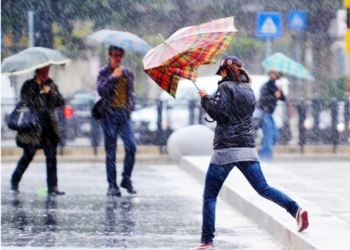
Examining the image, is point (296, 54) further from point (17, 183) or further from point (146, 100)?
point (17, 183)

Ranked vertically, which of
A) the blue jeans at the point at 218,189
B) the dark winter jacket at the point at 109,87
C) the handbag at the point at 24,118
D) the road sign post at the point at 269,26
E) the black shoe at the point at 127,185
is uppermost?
the road sign post at the point at 269,26

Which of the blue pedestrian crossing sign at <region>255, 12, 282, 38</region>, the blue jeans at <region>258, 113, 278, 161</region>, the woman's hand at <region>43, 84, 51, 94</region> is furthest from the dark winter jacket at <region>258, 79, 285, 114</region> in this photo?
the woman's hand at <region>43, 84, 51, 94</region>

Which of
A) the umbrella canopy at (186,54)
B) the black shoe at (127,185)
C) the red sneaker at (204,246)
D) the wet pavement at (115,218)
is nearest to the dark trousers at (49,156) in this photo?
the wet pavement at (115,218)

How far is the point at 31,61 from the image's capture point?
1395 cm

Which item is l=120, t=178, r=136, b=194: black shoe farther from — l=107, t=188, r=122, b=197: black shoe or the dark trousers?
the dark trousers

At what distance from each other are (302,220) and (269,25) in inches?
599

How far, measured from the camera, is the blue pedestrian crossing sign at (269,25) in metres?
→ 24.4

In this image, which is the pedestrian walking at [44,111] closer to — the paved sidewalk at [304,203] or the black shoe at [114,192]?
the black shoe at [114,192]

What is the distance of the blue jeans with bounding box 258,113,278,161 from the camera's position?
1919 centimetres

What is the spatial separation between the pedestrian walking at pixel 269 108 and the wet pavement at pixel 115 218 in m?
2.87

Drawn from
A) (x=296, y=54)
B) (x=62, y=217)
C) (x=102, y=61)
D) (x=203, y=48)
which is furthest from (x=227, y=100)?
(x=102, y=61)

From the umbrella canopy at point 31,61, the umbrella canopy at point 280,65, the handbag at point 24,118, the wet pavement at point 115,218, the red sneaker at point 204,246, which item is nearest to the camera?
the red sneaker at point 204,246

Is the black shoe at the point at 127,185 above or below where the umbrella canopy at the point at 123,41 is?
below

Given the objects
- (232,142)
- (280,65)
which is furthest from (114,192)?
(280,65)
